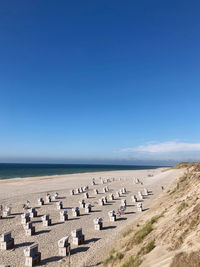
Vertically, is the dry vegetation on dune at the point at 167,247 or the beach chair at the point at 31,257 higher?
the dry vegetation on dune at the point at 167,247

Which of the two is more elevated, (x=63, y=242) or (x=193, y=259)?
(x=193, y=259)

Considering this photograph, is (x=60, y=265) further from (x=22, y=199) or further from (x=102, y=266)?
(x=22, y=199)

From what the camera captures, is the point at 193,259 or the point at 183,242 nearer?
the point at 193,259

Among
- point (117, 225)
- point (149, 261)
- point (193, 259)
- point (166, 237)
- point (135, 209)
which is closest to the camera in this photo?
point (193, 259)

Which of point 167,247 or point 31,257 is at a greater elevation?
point 167,247

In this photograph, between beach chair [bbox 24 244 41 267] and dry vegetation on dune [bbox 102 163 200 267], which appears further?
beach chair [bbox 24 244 41 267]

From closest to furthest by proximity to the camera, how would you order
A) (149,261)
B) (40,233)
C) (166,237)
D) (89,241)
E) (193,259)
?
(193,259) → (149,261) → (166,237) → (89,241) → (40,233)

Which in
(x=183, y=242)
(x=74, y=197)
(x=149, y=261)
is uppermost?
(x=183, y=242)

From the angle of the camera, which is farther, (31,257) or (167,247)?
(31,257)

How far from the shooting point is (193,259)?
605 centimetres

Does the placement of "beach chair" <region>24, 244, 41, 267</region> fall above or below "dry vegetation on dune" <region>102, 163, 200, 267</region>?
below

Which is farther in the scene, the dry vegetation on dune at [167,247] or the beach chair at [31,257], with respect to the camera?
the beach chair at [31,257]

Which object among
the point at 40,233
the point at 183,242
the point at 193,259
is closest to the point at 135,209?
the point at 40,233

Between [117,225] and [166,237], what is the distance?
8670mm
